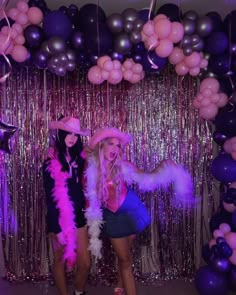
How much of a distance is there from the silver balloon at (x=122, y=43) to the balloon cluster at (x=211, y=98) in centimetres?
74

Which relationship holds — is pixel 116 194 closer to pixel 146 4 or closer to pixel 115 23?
pixel 115 23

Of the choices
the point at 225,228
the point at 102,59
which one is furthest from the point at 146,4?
the point at 225,228

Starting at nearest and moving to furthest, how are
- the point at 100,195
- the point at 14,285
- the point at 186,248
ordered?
1. the point at 100,195
2. the point at 14,285
3. the point at 186,248

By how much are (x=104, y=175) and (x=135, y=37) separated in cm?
114

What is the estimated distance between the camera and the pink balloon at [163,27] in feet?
9.77

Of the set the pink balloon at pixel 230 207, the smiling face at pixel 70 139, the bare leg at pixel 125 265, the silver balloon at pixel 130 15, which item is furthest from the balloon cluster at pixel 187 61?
the bare leg at pixel 125 265

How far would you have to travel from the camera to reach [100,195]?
297cm

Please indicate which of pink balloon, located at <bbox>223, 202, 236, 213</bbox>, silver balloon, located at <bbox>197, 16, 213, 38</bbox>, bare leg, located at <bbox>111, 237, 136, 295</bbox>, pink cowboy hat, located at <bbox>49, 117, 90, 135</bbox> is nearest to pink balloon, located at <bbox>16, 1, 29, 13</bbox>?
pink cowboy hat, located at <bbox>49, 117, 90, 135</bbox>

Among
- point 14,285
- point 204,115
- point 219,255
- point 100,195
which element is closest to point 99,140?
point 100,195

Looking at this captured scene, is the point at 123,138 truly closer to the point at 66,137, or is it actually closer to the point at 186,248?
the point at 66,137

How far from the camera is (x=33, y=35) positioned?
3.03 metres

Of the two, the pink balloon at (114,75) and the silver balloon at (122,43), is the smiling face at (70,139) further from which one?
the silver balloon at (122,43)

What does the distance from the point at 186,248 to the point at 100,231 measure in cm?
119

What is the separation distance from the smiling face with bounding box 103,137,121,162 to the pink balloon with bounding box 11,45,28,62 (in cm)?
96
